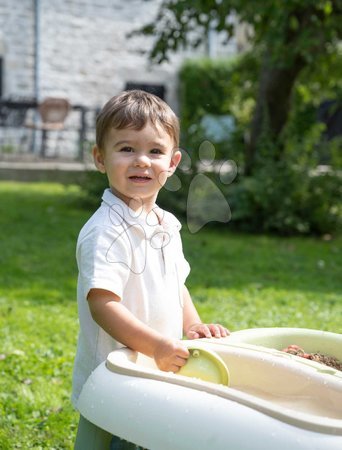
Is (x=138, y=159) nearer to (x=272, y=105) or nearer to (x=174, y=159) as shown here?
(x=174, y=159)

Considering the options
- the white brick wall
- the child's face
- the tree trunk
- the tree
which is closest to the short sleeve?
the child's face

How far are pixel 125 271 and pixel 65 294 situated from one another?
2.83 metres

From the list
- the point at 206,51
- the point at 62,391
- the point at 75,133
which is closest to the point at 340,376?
the point at 62,391

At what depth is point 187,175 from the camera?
301 inches

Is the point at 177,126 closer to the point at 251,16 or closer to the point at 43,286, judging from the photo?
the point at 43,286

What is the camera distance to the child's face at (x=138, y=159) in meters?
2.12

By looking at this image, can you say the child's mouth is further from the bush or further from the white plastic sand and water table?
the bush

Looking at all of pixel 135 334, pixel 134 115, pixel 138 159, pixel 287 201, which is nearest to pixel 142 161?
pixel 138 159

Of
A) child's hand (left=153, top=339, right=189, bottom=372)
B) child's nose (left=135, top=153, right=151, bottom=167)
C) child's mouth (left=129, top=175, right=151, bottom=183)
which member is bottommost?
child's hand (left=153, top=339, right=189, bottom=372)

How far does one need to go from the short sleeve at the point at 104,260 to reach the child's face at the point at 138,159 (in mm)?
129

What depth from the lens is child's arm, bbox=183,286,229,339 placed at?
7.48ft

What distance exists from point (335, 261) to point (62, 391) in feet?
11.9

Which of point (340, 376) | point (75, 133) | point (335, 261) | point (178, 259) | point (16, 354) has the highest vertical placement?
point (178, 259)

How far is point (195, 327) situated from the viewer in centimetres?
232
